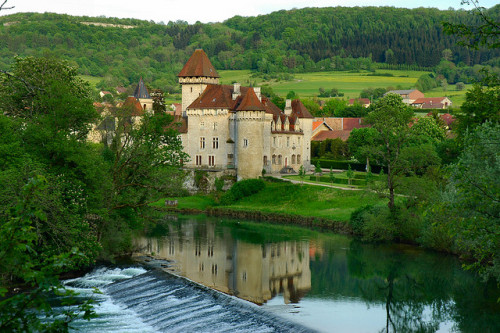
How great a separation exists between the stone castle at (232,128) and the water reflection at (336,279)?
16.5 meters

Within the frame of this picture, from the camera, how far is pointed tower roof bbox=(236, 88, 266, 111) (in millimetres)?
53625

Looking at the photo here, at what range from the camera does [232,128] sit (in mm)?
56250

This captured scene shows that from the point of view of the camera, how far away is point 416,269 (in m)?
27.9

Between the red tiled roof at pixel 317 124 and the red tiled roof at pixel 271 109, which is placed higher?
the red tiled roof at pixel 271 109

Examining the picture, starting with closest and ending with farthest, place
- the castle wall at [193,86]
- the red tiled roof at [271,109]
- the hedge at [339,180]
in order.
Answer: the hedge at [339,180] < the red tiled roof at [271,109] < the castle wall at [193,86]

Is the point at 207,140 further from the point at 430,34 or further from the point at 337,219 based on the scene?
the point at 430,34

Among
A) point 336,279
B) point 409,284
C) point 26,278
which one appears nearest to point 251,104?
point 336,279

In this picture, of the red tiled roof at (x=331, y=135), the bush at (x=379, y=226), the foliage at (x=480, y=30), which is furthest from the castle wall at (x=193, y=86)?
the foliage at (x=480, y=30)

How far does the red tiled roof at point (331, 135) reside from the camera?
74750 millimetres

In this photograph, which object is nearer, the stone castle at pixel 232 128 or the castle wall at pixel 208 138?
the stone castle at pixel 232 128

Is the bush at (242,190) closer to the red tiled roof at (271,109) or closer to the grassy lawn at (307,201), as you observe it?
the grassy lawn at (307,201)

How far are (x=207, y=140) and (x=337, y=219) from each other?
20.3 meters

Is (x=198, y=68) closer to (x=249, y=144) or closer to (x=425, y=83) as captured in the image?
(x=249, y=144)

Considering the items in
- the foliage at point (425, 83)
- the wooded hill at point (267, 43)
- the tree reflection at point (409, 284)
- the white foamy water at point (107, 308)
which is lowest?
the tree reflection at point (409, 284)
